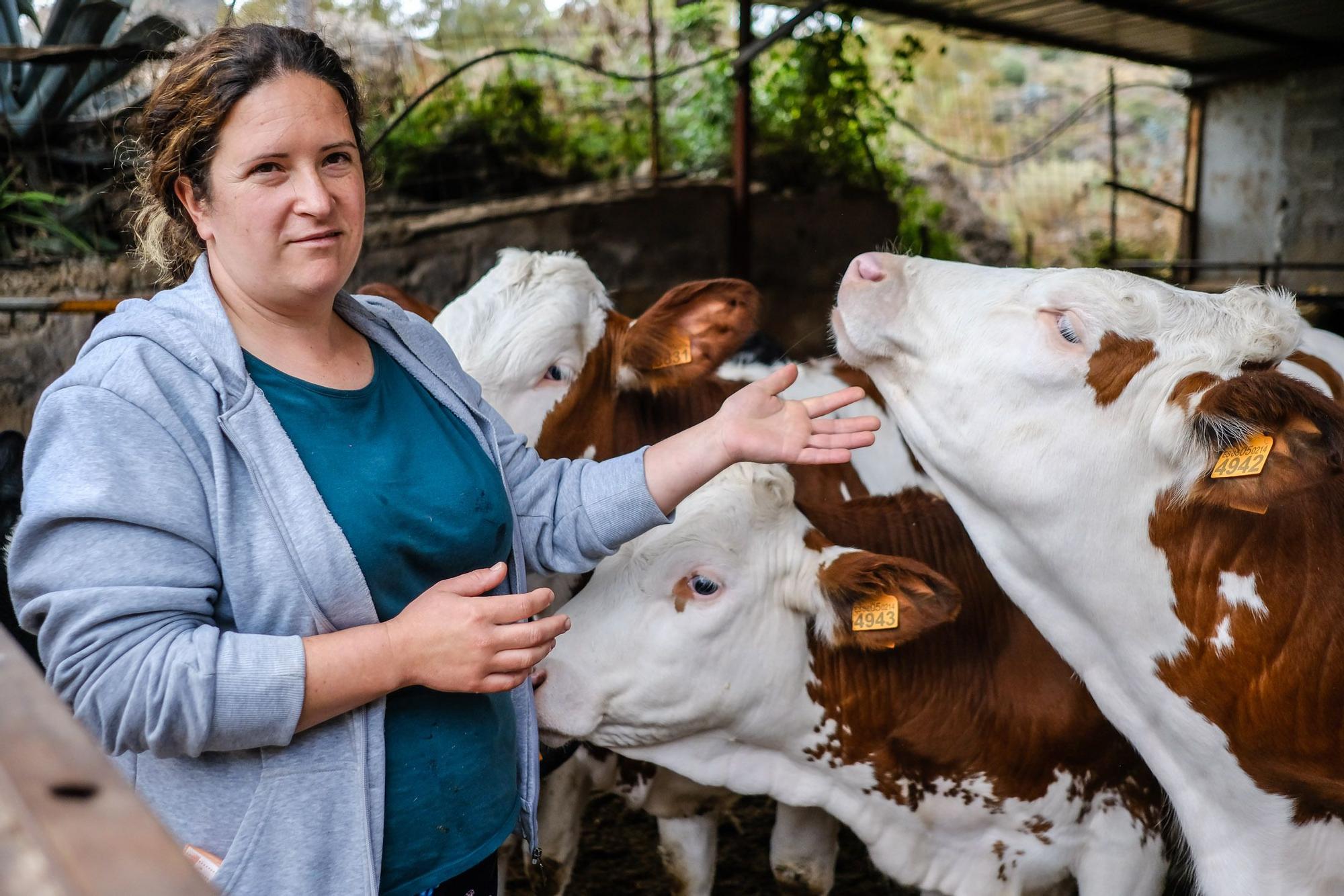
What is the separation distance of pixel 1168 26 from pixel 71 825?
1073cm

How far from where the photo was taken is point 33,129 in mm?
5457

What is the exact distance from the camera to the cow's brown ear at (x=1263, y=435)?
1812mm

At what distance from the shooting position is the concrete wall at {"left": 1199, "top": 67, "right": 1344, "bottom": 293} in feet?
37.9

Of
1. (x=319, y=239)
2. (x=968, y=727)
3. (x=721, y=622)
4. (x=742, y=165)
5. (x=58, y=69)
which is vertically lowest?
(x=968, y=727)

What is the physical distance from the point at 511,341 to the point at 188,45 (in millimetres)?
1598

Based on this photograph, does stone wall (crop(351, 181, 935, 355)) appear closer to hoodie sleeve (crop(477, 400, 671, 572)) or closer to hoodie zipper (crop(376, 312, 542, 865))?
hoodie sleeve (crop(477, 400, 671, 572))

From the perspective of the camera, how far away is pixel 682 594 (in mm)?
2516

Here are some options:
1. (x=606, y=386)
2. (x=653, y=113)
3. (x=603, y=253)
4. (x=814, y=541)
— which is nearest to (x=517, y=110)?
(x=653, y=113)

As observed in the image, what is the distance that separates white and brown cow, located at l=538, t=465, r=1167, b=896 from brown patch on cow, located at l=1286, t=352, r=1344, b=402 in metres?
1.82

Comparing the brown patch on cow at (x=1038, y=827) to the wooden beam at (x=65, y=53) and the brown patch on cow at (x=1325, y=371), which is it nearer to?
the brown patch on cow at (x=1325, y=371)

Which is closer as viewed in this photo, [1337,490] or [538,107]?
[1337,490]

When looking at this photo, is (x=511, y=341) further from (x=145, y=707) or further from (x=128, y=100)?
(x=128, y=100)

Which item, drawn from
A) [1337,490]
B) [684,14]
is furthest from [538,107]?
[1337,490]

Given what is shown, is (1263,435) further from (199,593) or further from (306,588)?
(199,593)
